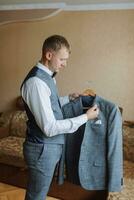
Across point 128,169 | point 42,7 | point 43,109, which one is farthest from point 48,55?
point 42,7

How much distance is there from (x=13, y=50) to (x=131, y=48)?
1557mm

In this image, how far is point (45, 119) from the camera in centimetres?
128

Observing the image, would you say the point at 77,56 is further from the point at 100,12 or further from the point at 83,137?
the point at 83,137

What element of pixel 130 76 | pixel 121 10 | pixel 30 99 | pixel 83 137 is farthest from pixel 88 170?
pixel 121 10

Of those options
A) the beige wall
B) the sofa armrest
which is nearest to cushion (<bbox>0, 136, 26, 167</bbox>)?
the sofa armrest

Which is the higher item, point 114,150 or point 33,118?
point 33,118

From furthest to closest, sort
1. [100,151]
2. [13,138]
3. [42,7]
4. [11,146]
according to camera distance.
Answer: [42,7], [13,138], [11,146], [100,151]

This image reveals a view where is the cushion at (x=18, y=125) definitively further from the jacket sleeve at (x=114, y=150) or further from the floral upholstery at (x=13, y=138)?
the jacket sleeve at (x=114, y=150)

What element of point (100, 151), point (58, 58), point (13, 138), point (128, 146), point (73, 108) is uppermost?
point (58, 58)

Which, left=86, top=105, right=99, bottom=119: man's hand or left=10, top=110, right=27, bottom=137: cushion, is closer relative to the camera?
left=86, top=105, right=99, bottom=119: man's hand

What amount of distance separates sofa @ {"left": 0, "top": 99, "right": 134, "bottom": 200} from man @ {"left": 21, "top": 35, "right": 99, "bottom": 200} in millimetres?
617

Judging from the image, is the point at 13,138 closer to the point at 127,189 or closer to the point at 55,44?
the point at 127,189

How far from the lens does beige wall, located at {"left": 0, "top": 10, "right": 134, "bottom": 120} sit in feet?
9.82

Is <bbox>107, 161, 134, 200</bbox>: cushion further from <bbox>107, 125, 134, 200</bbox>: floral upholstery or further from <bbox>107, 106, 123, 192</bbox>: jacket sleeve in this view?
<bbox>107, 106, 123, 192</bbox>: jacket sleeve
